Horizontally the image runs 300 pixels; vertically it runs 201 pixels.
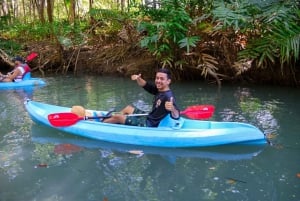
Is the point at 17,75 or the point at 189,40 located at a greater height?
the point at 189,40

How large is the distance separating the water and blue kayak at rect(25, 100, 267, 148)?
0.10 m

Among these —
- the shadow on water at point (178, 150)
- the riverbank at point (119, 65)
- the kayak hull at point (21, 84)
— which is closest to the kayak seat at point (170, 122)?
the shadow on water at point (178, 150)

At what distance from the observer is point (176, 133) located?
4.88 meters

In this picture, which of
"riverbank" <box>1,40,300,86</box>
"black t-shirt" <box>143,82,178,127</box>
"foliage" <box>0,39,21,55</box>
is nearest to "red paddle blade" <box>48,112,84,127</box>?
"black t-shirt" <box>143,82,178,127</box>

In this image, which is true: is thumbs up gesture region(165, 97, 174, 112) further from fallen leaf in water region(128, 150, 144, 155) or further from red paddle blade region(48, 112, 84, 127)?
red paddle blade region(48, 112, 84, 127)

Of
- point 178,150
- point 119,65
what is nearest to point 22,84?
point 119,65

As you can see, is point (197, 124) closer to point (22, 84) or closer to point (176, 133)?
point (176, 133)

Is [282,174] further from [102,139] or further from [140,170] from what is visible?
[102,139]

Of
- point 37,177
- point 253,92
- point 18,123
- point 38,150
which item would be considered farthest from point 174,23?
point 37,177

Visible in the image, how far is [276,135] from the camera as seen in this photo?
5.39 metres

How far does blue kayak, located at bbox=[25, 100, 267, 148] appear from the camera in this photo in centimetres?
476

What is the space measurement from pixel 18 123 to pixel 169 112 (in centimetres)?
260

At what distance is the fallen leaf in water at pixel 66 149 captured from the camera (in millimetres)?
4898

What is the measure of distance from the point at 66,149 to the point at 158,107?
1.25m
